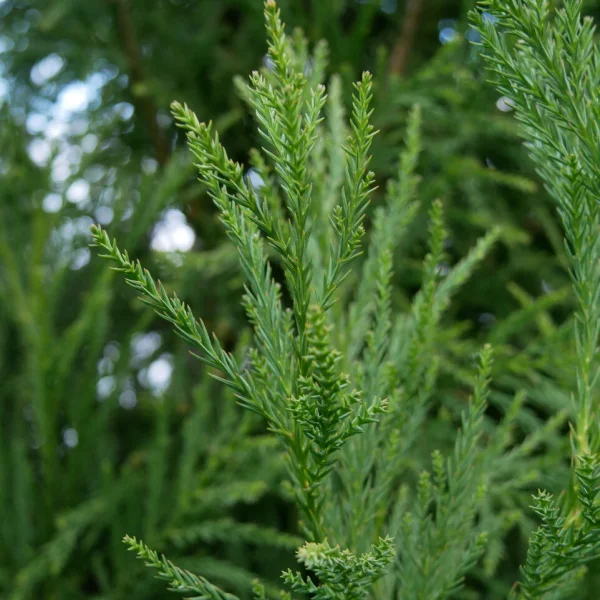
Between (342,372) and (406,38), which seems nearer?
(342,372)

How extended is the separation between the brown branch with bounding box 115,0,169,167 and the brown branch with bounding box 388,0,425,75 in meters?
0.69

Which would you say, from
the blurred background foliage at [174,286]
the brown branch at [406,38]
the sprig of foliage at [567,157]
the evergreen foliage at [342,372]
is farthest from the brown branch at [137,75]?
the sprig of foliage at [567,157]

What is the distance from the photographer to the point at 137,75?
1.89m

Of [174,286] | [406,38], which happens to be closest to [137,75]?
[174,286]

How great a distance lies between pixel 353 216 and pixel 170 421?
1487 mm

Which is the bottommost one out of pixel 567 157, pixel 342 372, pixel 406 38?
Answer: pixel 406 38

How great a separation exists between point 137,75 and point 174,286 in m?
0.61

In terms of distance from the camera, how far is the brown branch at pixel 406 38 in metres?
2.00

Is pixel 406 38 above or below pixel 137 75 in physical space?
below

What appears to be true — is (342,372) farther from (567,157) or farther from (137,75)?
(137,75)

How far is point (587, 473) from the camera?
22.7 inches

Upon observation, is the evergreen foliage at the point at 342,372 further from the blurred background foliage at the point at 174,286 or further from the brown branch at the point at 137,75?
the brown branch at the point at 137,75

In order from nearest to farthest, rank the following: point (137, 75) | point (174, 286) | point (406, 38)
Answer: point (174, 286) → point (137, 75) → point (406, 38)

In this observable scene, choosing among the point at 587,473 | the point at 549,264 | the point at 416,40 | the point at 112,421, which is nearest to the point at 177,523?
the point at 112,421
